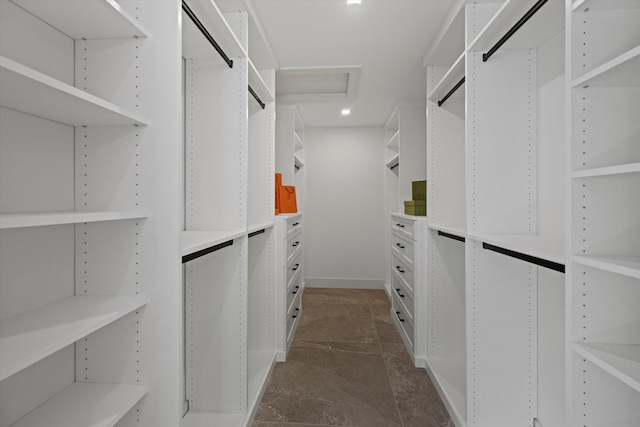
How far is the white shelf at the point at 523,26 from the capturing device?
4.32 feet

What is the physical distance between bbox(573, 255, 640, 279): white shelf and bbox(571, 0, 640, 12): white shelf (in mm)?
711

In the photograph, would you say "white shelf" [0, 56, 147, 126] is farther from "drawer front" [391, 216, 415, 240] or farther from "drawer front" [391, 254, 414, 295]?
"drawer front" [391, 254, 414, 295]

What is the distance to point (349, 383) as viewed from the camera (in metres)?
2.25

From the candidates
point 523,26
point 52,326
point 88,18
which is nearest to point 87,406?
point 52,326

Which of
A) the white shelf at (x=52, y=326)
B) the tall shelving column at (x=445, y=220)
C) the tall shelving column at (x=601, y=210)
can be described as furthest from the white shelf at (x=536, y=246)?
the white shelf at (x=52, y=326)

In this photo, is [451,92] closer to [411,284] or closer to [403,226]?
[403,226]

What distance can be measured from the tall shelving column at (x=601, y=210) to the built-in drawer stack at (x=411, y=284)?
4.90 ft

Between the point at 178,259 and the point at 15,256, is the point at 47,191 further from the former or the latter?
the point at 178,259

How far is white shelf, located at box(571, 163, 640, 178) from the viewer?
2.47ft

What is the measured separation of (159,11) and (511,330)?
2094 millimetres

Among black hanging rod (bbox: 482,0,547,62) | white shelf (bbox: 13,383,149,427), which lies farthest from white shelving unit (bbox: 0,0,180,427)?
black hanging rod (bbox: 482,0,547,62)

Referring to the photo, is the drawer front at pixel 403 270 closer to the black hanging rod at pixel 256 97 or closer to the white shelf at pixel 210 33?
the black hanging rod at pixel 256 97

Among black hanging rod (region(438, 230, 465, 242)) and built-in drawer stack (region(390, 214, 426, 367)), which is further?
built-in drawer stack (region(390, 214, 426, 367))

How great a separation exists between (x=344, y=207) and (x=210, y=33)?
3.45 m
